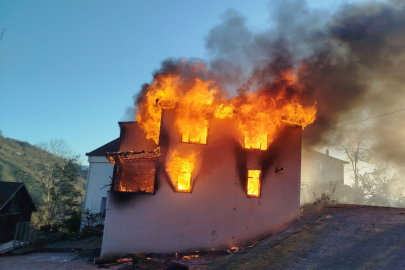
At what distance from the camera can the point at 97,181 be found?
71.2 ft

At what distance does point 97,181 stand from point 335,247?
18.4 meters

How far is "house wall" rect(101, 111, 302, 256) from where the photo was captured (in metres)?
13.2

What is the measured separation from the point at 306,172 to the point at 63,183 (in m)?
27.2

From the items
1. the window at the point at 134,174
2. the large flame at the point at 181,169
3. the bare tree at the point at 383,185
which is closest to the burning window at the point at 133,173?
the window at the point at 134,174

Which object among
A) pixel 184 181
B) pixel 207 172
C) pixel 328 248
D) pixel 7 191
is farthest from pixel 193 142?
pixel 7 191

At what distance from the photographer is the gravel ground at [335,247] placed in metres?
6.93

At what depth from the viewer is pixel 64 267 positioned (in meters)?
11.9

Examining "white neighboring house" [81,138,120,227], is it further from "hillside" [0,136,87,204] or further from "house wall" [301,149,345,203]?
"house wall" [301,149,345,203]

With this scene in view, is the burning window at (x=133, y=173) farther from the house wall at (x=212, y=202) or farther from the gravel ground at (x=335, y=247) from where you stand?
the gravel ground at (x=335, y=247)

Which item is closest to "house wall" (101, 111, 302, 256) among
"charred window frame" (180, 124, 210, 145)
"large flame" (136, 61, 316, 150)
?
"charred window frame" (180, 124, 210, 145)

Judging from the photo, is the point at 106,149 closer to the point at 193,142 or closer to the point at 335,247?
the point at 193,142

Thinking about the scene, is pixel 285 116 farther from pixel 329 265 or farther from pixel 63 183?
pixel 63 183

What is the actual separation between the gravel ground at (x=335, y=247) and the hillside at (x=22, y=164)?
30390mm

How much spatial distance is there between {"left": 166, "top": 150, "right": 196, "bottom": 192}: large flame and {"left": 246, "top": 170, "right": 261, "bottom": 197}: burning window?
317 centimetres
